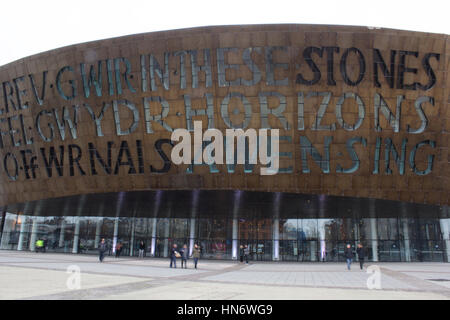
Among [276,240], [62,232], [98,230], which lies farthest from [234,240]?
[62,232]

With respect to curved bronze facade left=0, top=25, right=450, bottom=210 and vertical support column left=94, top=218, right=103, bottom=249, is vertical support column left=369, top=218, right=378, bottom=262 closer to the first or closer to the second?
curved bronze facade left=0, top=25, right=450, bottom=210

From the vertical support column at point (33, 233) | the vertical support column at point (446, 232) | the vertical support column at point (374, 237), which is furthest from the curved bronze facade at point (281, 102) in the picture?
the vertical support column at point (33, 233)

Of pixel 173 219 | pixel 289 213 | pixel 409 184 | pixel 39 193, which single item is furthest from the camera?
pixel 173 219

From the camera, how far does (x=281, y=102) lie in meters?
29.2

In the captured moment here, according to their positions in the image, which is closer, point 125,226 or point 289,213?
point 289,213

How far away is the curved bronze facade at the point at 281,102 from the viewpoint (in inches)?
1130

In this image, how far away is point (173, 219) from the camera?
4397 cm

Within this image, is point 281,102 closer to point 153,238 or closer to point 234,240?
point 234,240

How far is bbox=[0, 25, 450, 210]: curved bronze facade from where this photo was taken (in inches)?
1130

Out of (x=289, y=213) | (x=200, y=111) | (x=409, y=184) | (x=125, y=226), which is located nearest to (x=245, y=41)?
(x=200, y=111)

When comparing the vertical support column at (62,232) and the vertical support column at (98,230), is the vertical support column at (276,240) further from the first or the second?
the vertical support column at (62,232)

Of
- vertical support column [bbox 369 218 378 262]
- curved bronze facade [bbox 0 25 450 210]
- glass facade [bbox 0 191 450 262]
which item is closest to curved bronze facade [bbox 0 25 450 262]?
curved bronze facade [bbox 0 25 450 210]
